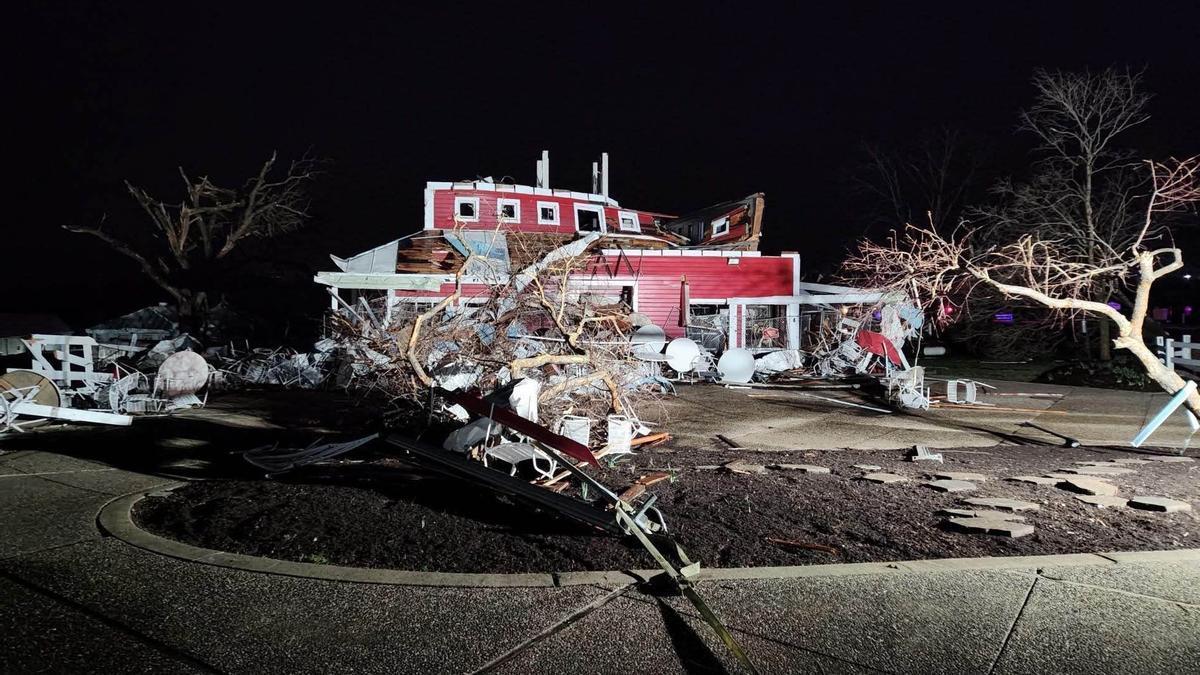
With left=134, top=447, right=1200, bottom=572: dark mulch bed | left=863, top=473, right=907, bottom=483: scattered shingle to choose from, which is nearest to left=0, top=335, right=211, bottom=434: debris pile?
left=134, top=447, right=1200, bottom=572: dark mulch bed

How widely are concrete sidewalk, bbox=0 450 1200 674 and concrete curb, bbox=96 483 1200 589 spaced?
64 mm

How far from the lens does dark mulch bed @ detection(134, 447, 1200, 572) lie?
412 centimetres

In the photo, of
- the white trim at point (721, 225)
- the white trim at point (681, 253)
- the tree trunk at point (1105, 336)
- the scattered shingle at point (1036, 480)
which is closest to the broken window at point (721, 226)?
the white trim at point (721, 225)

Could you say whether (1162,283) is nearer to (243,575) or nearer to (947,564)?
(947,564)

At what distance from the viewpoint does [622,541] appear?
4.31 metres

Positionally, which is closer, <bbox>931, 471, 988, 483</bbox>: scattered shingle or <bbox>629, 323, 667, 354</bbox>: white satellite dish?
<bbox>931, 471, 988, 483</bbox>: scattered shingle

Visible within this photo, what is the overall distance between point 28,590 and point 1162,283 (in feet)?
148

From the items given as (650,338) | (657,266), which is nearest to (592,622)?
(650,338)

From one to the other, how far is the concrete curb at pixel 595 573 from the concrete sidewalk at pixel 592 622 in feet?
0.21

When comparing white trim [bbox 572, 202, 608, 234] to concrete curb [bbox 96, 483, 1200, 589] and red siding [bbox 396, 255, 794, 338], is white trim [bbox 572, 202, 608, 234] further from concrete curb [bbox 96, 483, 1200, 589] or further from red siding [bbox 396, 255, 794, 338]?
concrete curb [bbox 96, 483, 1200, 589]

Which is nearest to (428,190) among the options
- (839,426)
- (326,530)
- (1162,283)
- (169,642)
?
(839,426)

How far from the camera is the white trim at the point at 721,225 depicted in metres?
23.5

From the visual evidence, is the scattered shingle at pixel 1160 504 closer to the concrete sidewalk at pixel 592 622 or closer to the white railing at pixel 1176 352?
the concrete sidewalk at pixel 592 622

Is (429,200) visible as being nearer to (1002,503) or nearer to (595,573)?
(1002,503)
